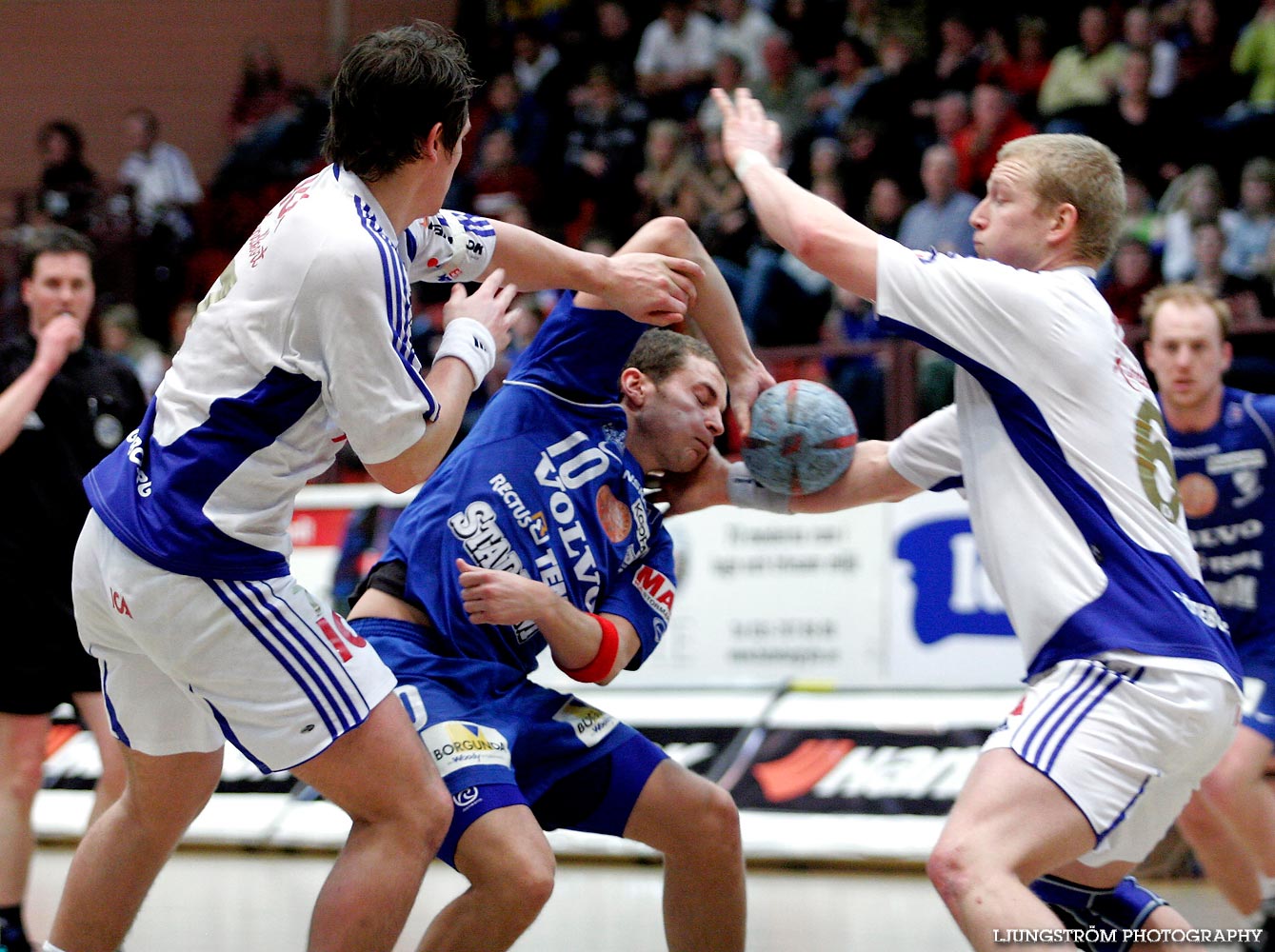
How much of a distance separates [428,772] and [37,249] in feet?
10.1

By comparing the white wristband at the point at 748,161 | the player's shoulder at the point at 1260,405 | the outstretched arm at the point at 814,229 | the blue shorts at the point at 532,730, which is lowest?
the blue shorts at the point at 532,730

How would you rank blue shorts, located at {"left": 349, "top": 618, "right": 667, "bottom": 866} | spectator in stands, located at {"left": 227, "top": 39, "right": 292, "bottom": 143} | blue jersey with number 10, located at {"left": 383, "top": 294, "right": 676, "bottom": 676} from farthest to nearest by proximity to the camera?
spectator in stands, located at {"left": 227, "top": 39, "right": 292, "bottom": 143}, blue jersey with number 10, located at {"left": 383, "top": 294, "right": 676, "bottom": 676}, blue shorts, located at {"left": 349, "top": 618, "right": 667, "bottom": 866}

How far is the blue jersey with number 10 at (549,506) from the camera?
3752 mm

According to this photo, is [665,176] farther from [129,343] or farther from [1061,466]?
[1061,466]

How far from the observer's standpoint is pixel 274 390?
300cm

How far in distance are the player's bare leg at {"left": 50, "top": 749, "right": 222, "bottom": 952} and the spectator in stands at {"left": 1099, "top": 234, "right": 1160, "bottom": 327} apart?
7.01m

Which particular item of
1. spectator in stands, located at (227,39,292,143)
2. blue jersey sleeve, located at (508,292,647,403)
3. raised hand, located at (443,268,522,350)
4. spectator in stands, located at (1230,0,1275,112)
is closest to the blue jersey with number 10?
blue jersey sleeve, located at (508,292,647,403)

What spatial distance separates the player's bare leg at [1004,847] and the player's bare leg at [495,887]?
0.91 metres

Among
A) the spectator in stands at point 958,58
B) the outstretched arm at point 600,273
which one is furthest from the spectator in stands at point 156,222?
the outstretched arm at point 600,273

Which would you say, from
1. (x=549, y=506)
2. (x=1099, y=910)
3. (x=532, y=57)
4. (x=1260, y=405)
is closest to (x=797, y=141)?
(x=532, y=57)

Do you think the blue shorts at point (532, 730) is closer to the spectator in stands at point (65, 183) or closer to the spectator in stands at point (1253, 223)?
the spectator in stands at point (1253, 223)

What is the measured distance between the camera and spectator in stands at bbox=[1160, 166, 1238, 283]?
361 inches

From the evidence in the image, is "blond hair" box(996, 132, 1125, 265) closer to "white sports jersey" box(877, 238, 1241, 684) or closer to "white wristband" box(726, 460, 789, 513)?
"white sports jersey" box(877, 238, 1241, 684)

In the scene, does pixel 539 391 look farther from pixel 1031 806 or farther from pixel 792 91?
pixel 792 91
